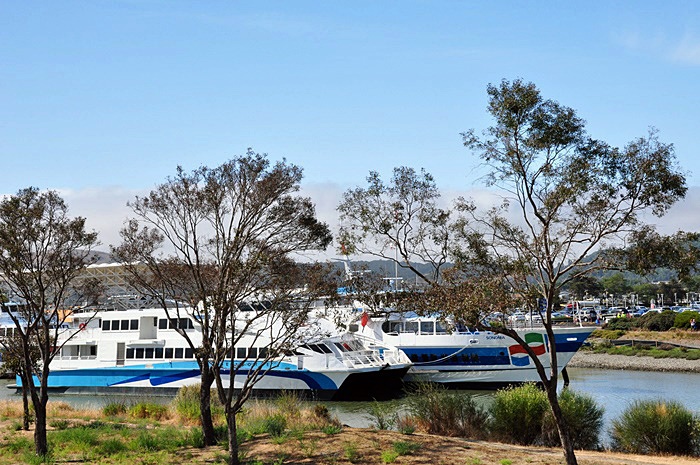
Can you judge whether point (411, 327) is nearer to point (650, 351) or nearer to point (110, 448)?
point (650, 351)

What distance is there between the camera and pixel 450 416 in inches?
752

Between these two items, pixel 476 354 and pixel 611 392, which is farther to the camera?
pixel 476 354

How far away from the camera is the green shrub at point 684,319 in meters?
65.1

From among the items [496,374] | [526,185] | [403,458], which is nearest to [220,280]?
[403,458]

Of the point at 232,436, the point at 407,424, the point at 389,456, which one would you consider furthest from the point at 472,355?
the point at 232,436

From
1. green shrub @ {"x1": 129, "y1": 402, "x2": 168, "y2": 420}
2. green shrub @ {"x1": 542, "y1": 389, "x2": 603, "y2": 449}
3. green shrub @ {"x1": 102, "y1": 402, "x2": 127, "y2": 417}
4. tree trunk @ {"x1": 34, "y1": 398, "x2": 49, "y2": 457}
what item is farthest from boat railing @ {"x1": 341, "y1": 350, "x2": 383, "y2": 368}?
tree trunk @ {"x1": 34, "y1": 398, "x2": 49, "y2": 457}

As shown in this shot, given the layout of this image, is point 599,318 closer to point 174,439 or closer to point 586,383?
point 586,383

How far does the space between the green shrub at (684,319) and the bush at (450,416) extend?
52.0m

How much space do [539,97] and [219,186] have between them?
6.85m

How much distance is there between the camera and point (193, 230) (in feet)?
55.4

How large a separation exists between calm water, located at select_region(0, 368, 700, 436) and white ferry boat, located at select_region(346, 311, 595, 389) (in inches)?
56.1

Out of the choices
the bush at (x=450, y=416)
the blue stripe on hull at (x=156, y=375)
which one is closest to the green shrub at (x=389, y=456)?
the bush at (x=450, y=416)

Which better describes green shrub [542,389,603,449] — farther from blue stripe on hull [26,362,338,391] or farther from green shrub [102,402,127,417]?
blue stripe on hull [26,362,338,391]

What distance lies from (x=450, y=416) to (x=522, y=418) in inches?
72.9
